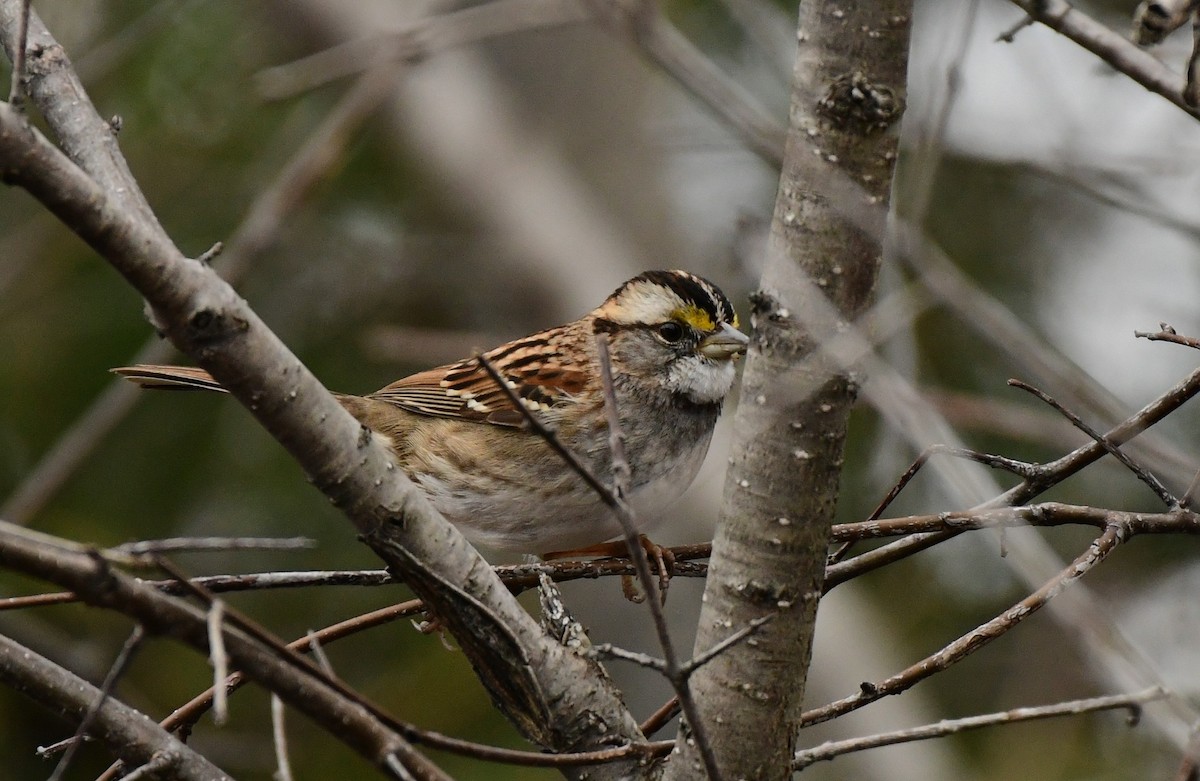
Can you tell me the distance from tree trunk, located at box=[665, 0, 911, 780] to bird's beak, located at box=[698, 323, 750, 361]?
196 cm

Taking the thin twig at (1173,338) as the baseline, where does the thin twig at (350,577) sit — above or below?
below

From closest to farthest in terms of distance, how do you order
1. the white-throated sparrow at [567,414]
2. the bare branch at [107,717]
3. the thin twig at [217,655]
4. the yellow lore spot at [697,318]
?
1. the thin twig at [217,655]
2. the bare branch at [107,717]
3. the white-throated sparrow at [567,414]
4. the yellow lore spot at [697,318]

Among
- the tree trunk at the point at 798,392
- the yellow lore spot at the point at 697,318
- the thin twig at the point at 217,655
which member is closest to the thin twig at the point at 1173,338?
the tree trunk at the point at 798,392

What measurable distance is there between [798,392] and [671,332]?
2253mm

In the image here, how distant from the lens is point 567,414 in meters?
4.05

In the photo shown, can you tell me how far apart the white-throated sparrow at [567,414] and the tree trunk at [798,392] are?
1.46 m

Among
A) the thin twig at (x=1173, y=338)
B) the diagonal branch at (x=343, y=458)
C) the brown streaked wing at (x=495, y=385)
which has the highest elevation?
the brown streaked wing at (x=495, y=385)

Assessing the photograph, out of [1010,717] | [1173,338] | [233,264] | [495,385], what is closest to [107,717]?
[1010,717]

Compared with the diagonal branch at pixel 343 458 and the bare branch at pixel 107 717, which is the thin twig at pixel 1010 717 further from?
the bare branch at pixel 107 717

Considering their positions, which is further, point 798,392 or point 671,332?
point 671,332

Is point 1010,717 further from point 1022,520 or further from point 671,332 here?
point 671,332

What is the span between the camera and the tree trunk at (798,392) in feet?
6.08

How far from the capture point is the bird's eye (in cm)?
421

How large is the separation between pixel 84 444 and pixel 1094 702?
146 inches
